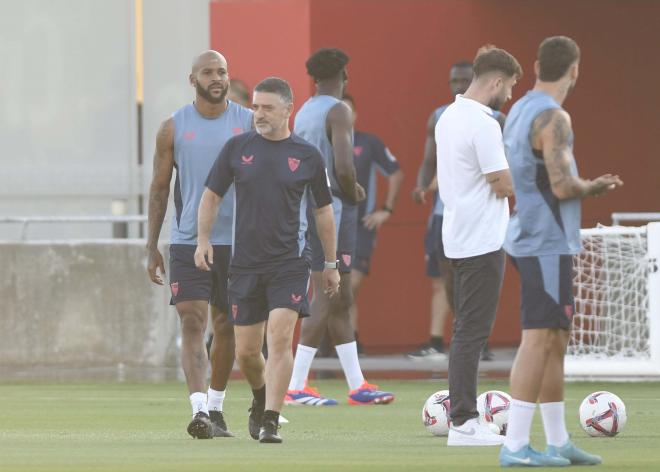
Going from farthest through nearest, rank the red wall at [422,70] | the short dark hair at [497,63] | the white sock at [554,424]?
the red wall at [422,70] < the short dark hair at [497,63] < the white sock at [554,424]

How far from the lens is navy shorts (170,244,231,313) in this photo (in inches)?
413

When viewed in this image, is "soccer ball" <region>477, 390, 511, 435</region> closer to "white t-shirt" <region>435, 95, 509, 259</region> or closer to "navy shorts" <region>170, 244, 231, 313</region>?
"white t-shirt" <region>435, 95, 509, 259</region>

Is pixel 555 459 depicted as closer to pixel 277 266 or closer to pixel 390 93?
pixel 277 266

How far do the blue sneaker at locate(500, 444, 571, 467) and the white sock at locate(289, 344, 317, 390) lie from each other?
15.3ft

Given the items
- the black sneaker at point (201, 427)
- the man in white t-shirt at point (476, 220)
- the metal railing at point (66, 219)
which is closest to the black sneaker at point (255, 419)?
the black sneaker at point (201, 427)

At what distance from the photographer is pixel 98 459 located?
8.93m

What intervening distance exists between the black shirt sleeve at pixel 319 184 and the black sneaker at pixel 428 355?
304 inches

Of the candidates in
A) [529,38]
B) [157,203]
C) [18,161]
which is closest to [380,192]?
[529,38]

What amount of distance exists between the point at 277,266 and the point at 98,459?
1.59m

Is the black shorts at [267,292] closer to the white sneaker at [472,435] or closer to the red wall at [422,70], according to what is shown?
the white sneaker at [472,435]

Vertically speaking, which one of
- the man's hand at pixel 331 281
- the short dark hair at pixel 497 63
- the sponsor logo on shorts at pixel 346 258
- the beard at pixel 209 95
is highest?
the short dark hair at pixel 497 63

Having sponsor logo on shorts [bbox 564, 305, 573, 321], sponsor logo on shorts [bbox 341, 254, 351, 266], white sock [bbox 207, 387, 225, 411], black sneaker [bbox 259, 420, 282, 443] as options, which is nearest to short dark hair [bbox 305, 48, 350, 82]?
sponsor logo on shorts [bbox 341, 254, 351, 266]

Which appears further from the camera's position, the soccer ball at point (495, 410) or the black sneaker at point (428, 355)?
the black sneaker at point (428, 355)

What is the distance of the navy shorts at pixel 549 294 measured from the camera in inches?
329
